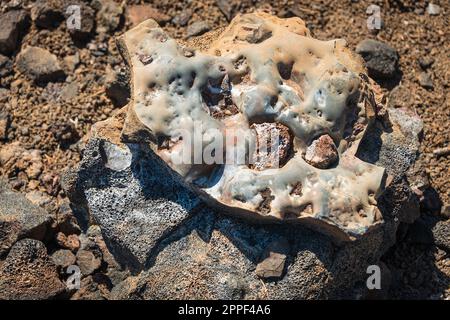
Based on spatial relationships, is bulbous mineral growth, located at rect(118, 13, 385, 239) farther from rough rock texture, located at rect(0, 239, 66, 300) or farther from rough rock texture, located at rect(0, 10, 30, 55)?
rough rock texture, located at rect(0, 10, 30, 55)

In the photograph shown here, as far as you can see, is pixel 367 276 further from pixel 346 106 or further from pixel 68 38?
pixel 68 38

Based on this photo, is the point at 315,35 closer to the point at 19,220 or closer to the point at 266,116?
the point at 266,116


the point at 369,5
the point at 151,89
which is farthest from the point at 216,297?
the point at 369,5

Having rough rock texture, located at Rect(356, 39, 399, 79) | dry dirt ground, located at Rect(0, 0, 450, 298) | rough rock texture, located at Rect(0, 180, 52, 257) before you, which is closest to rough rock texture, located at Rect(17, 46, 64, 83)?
dry dirt ground, located at Rect(0, 0, 450, 298)

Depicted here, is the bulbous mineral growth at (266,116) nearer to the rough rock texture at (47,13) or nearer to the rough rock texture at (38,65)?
the rough rock texture at (38,65)

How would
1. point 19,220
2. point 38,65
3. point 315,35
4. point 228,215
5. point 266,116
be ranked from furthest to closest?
point 315,35, point 38,65, point 19,220, point 228,215, point 266,116

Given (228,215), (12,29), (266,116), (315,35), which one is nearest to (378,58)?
(315,35)

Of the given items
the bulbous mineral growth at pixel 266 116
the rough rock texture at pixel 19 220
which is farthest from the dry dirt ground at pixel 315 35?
the bulbous mineral growth at pixel 266 116
